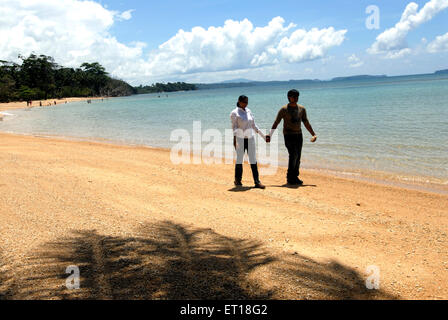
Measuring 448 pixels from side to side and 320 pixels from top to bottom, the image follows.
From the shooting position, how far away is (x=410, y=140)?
14414mm

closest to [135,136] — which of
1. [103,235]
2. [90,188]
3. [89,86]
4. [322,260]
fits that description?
[90,188]

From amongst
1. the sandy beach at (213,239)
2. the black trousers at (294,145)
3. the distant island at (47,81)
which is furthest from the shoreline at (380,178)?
the distant island at (47,81)

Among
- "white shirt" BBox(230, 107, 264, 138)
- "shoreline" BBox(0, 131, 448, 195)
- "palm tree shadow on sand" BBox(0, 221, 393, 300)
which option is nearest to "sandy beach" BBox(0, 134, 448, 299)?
"palm tree shadow on sand" BBox(0, 221, 393, 300)

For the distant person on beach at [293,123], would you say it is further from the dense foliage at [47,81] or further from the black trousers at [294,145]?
the dense foliage at [47,81]

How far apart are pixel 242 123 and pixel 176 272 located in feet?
13.5

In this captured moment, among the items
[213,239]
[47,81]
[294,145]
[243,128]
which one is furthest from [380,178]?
[47,81]

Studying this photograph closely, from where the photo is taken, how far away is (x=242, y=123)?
7.12 metres

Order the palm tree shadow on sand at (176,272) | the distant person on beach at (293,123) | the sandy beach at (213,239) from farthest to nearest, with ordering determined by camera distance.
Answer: the distant person on beach at (293,123)
the sandy beach at (213,239)
the palm tree shadow on sand at (176,272)

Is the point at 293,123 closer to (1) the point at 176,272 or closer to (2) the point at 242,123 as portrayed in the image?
(2) the point at 242,123

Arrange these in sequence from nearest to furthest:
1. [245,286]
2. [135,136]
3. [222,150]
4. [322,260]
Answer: [245,286]
[322,260]
[222,150]
[135,136]

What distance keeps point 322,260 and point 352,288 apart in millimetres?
633

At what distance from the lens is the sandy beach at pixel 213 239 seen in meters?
3.30

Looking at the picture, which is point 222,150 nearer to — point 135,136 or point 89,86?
point 135,136

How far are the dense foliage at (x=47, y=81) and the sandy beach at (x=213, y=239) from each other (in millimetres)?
86927
